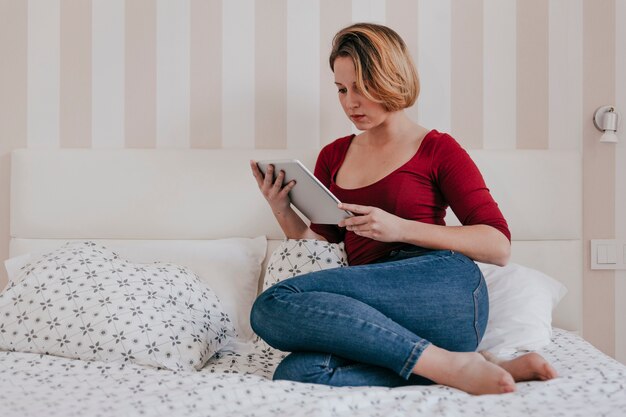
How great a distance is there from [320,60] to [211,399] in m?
1.33

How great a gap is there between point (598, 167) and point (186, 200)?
1.33 m

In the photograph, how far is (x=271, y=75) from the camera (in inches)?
85.5

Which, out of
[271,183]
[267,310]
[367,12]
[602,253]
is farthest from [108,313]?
[602,253]

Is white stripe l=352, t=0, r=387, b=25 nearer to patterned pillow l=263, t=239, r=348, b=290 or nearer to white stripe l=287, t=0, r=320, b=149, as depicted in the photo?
white stripe l=287, t=0, r=320, b=149

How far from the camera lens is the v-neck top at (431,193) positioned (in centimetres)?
156

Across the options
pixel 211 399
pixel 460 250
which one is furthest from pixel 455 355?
pixel 211 399

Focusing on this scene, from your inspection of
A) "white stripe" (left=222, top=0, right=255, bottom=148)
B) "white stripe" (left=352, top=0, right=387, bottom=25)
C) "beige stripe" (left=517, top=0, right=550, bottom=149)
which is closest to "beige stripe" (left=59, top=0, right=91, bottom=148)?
"white stripe" (left=222, top=0, right=255, bottom=148)

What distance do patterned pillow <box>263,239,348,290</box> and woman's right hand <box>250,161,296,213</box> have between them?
0.12m

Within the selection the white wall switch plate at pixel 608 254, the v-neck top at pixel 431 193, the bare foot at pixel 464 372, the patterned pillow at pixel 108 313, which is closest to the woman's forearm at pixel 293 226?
the v-neck top at pixel 431 193

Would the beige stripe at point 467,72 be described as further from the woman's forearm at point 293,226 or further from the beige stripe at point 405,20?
the woman's forearm at point 293,226

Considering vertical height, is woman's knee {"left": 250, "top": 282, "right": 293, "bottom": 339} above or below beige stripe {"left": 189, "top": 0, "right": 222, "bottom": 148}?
below

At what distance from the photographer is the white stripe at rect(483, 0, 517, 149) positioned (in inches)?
86.4

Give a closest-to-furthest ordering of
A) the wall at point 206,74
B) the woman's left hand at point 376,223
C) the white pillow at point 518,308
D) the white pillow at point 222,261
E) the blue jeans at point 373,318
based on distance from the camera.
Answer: the blue jeans at point 373,318 < the woman's left hand at point 376,223 < the white pillow at point 518,308 < the white pillow at point 222,261 < the wall at point 206,74

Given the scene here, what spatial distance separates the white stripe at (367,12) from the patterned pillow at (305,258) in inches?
31.7
